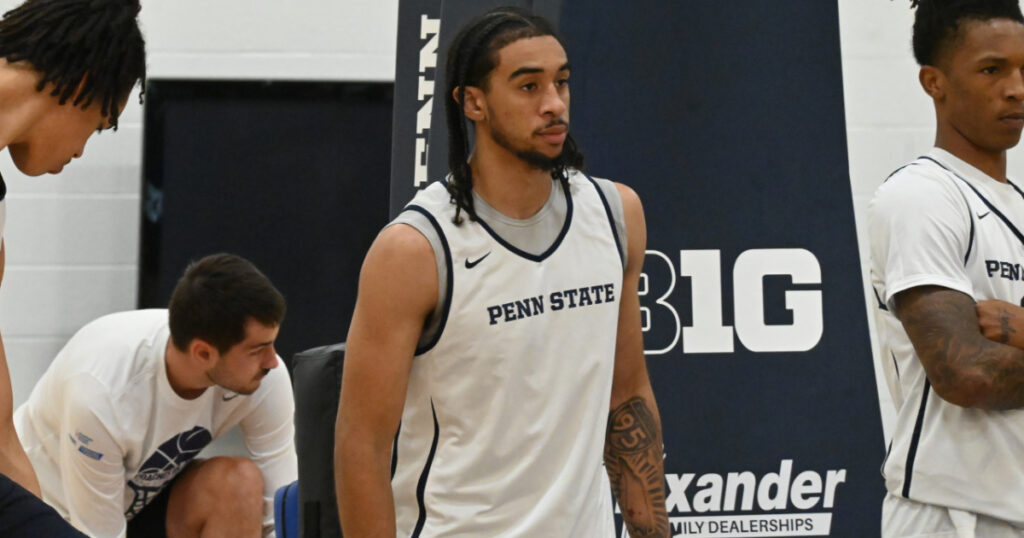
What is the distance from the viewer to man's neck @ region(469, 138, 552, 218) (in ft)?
6.79

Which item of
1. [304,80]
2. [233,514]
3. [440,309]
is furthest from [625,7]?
[304,80]

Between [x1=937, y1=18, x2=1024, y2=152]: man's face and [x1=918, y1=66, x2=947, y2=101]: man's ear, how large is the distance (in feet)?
0.06

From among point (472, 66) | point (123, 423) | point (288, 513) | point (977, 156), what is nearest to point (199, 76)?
point (123, 423)

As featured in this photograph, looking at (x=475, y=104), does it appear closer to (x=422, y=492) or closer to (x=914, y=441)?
(x=422, y=492)

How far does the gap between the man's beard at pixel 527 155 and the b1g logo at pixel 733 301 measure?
2.51 ft

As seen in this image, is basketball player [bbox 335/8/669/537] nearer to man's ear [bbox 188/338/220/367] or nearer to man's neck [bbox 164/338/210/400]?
man's ear [bbox 188/338/220/367]

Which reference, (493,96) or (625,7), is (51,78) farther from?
(625,7)

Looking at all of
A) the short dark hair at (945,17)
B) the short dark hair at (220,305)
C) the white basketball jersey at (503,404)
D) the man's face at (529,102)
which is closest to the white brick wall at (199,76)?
the short dark hair at (220,305)

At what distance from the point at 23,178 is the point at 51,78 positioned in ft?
9.62

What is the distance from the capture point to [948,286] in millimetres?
2027

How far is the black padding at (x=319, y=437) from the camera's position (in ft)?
8.13

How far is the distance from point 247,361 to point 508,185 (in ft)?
4.68

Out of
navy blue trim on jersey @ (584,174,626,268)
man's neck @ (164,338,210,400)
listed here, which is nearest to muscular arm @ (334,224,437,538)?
navy blue trim on jersey @ (584,174,626,268)

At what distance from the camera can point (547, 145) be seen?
6.63ft
